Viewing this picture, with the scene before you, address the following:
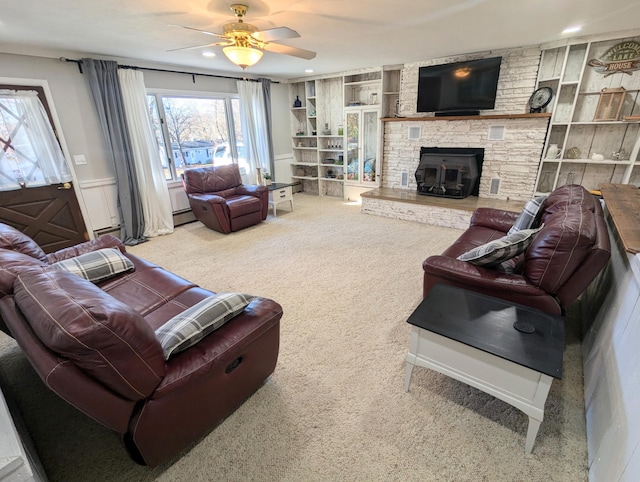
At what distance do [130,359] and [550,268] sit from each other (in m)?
2.02

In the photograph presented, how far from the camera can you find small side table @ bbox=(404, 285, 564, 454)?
4.23ft

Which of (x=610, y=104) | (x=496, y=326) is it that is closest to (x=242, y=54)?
(x=496, y=326)

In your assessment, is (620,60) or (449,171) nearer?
(620,60)

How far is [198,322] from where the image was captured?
136 centimetres

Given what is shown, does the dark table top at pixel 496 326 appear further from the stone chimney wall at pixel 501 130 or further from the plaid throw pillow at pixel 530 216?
the stone chimney wall at pixel 501 130

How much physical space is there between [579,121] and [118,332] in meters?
5.08

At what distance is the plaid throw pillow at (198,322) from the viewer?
1.28m

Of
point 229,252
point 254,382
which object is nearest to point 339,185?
point 229,252

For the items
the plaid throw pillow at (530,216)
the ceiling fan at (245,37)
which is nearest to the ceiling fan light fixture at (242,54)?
the ceiling fan at (245,37)

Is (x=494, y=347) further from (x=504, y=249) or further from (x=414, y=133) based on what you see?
(x=414, y=133)

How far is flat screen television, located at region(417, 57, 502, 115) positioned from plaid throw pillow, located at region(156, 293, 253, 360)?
14.1ft

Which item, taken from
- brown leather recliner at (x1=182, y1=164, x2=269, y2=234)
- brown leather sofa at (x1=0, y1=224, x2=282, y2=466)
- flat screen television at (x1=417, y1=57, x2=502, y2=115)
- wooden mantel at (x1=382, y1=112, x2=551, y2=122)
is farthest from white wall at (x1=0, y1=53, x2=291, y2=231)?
flat screen television at (x1=417, y1=57, x2=502, y2=115)

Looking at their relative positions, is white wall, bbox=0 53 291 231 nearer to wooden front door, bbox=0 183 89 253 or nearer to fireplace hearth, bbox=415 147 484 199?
wooden front door, bbox=0 183 89 253

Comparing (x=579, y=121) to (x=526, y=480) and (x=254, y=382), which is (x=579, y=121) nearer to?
(x=526, y=480)
